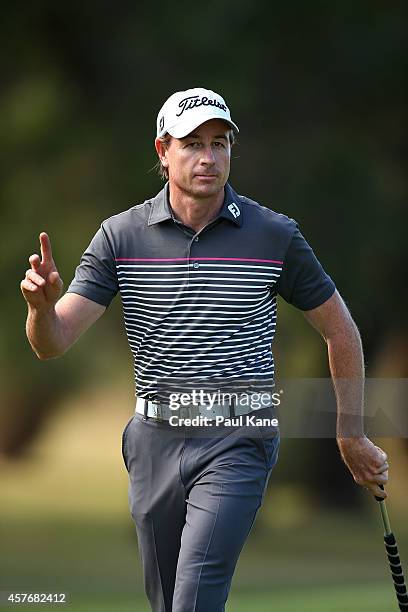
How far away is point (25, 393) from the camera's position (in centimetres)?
789

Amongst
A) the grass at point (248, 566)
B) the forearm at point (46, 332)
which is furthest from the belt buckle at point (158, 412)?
the grass at point (248, 566)

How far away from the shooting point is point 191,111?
385cm

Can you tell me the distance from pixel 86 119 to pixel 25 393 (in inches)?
68.2

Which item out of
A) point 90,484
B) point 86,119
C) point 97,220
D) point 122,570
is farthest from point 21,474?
point 86,119

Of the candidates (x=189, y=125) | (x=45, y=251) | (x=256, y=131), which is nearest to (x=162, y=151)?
(x=189, y=125)

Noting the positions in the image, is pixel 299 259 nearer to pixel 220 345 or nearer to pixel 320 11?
pixel 220 345

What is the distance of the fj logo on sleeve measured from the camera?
12.8 feet

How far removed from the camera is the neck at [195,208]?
392cm

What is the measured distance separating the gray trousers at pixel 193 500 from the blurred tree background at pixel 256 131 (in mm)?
3558

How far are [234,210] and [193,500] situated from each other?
0.90 metres

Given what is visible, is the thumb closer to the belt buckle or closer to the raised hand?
the raised hand

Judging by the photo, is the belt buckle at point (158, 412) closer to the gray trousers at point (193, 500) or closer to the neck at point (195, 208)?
the gray trousers at point (193, 500)

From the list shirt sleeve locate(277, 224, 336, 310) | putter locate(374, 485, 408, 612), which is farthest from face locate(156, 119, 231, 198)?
putter locate(374, 485, 408, 612)

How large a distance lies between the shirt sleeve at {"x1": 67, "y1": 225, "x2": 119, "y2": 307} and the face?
32 cm
